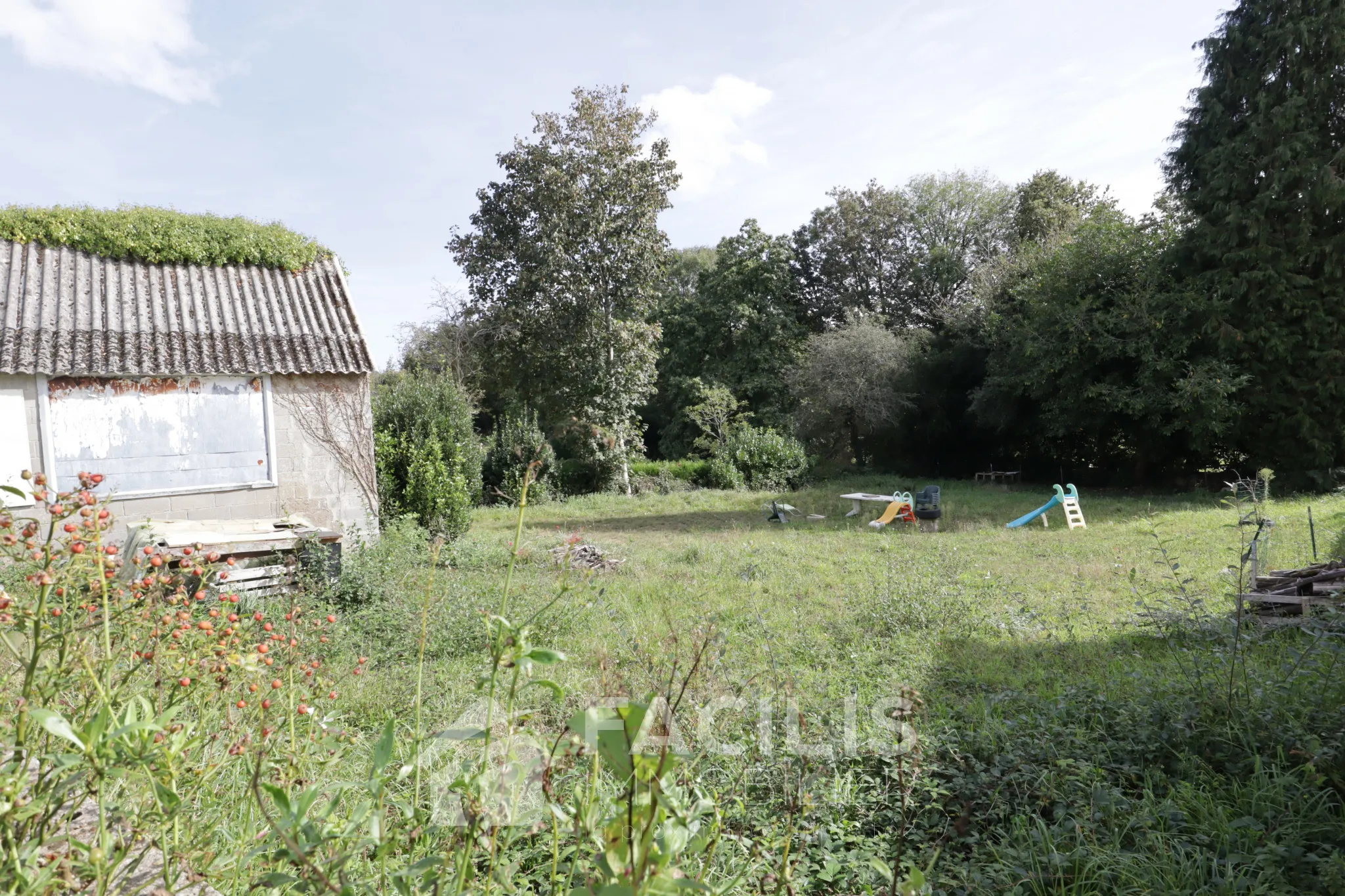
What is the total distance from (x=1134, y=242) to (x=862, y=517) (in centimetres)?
915

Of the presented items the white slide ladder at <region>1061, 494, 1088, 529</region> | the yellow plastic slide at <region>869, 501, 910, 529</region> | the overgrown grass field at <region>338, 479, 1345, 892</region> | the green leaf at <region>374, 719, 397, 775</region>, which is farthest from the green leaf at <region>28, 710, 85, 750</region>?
the white slide ladder at <region>1061, 494, 1088, 529</region>

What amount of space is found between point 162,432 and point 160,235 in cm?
225

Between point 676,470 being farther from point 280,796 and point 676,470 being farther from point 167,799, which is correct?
point 280,796

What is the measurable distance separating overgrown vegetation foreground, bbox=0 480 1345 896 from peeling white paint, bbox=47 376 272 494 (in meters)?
1.90

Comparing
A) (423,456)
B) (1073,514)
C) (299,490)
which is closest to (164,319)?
(299,490)

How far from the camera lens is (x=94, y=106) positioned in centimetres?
597

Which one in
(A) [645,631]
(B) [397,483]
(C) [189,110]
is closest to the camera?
(A) [645,631]

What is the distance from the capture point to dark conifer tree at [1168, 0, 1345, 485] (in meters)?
13.0

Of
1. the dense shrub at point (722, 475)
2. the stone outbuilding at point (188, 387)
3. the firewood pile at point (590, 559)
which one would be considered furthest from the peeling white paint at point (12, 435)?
the dense shrub at point (722, 475)

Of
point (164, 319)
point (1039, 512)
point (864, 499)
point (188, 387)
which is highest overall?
point (164, 319)

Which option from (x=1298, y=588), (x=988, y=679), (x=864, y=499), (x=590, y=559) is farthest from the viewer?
(x=864, y=499)

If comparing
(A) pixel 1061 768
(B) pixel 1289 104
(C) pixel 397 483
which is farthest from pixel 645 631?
(B) pixel 1289 104

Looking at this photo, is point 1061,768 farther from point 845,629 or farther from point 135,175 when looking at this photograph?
point 135,175

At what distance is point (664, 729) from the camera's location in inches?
41.4
